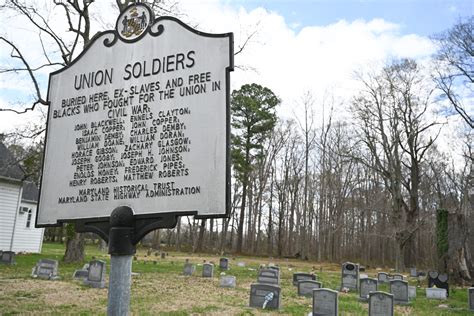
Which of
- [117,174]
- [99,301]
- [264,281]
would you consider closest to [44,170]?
[117,174]

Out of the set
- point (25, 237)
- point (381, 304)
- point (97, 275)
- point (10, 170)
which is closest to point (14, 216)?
point (25, 237)

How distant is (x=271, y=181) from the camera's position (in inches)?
1750

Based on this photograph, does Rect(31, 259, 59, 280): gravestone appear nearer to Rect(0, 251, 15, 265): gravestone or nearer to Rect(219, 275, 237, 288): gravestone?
Rect(0, 251, 15, 265): gravestone

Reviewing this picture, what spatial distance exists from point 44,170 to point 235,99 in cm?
3414

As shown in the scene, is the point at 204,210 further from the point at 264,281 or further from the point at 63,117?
the point at 264,281

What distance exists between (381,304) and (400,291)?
4.14 meters

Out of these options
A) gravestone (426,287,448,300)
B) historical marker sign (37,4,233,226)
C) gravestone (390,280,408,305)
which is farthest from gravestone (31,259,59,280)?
gravestone (426,287,448,300)

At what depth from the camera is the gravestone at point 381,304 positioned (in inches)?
→ 337

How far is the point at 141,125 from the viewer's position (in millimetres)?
3969

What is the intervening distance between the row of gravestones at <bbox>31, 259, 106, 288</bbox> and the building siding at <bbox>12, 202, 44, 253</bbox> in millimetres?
11985

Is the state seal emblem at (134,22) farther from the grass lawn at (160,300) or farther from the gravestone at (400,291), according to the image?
the gravestone at (400,291)

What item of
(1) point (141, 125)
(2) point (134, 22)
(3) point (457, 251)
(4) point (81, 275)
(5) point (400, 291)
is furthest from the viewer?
(3) point (457, 251)

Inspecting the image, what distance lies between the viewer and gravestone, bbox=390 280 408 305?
12.2 m

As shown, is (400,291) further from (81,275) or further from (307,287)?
(81,275)
